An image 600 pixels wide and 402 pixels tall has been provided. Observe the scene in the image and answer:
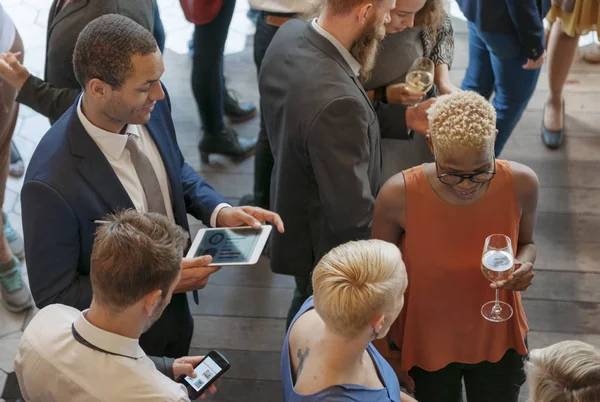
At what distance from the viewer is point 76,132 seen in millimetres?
2373

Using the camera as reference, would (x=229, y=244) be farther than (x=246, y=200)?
No

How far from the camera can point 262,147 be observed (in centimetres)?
372

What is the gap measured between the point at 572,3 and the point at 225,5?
6.03ft

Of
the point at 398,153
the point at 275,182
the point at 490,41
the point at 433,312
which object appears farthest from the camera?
the point at 490,41

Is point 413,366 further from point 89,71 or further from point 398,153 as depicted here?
point 89,71

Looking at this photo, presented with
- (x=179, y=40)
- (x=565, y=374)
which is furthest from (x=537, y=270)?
(x=179, y=40)

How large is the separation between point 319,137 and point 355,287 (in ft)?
2.58

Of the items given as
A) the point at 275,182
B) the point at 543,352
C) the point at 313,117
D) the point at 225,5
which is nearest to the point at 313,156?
the point at 313,117

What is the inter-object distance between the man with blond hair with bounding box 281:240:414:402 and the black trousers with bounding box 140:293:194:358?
842mm

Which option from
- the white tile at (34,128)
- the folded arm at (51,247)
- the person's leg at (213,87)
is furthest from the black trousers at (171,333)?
the white tile at (34,128)

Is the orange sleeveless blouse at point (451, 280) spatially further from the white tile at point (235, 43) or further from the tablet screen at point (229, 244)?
the white tile at point (235, 43)

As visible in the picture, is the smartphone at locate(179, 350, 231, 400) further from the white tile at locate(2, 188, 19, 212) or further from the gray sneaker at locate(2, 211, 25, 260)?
the white tile at locate(2, 188, 19, 212)

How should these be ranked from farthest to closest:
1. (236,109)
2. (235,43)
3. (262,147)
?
(235,43) → (236,109) → (262,147)

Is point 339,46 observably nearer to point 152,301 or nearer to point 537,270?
point 152,301
